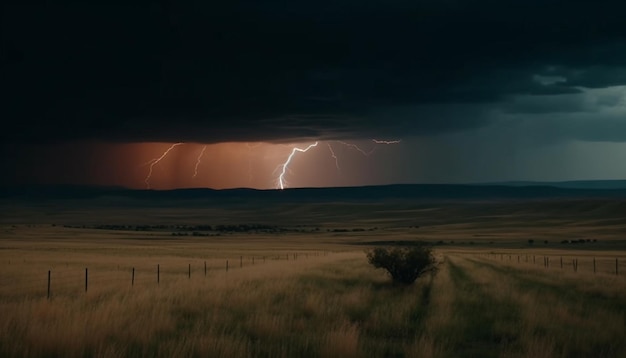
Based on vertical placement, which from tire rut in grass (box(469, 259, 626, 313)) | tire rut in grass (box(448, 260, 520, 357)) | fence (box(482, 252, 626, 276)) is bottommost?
fence (box(482, 252, 626, 276))

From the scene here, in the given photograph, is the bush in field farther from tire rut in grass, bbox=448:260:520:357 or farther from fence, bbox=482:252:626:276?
fence, bbox=482:252:626:276

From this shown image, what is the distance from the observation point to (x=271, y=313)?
1697 centimetres

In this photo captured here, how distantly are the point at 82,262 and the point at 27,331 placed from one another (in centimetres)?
3791

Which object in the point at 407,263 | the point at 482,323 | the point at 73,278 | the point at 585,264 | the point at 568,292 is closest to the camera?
the point at 482,323

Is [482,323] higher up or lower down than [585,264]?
higher up

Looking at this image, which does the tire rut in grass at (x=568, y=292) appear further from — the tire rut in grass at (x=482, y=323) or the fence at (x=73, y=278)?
the fence at (x=73, y=278)

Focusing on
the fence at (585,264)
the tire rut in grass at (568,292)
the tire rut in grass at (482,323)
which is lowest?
the fence at (585,264)

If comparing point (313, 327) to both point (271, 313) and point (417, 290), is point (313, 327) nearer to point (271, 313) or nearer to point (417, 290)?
point (271, 313)

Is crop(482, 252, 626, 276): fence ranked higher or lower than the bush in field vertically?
lower

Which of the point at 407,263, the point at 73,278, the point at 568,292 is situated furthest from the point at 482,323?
the point at 73,278

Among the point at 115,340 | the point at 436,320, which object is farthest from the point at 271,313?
the point at 115,340

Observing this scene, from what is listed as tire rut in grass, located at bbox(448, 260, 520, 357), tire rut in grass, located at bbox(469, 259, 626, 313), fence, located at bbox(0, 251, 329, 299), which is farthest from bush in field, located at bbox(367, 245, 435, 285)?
fence, located at bbox(0, 251, 329, 299)

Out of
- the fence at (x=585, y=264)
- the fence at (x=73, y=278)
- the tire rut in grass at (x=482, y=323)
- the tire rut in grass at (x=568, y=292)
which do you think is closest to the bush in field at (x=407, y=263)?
the tire rut in grass at (x=482, y=323)

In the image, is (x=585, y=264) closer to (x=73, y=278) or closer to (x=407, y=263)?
(x=407, y=263)
